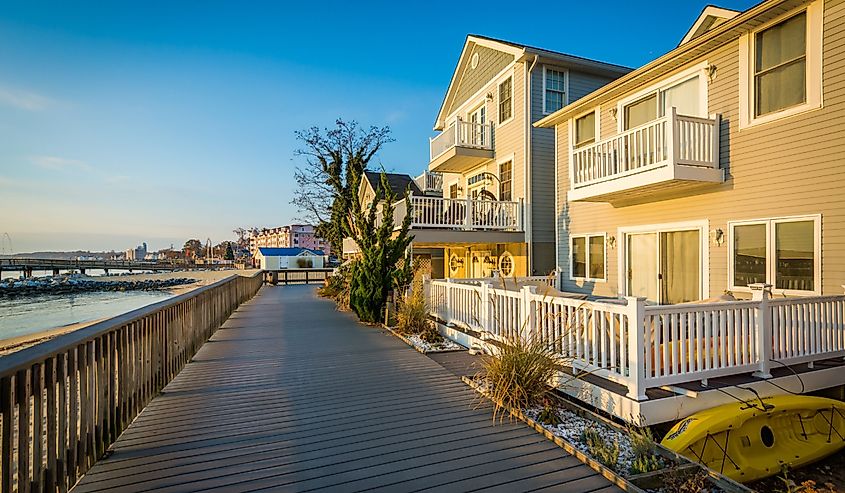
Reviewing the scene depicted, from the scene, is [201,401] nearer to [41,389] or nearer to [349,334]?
[41,389]

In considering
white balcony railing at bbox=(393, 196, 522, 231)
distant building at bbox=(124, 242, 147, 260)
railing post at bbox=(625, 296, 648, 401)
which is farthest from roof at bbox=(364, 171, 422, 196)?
distant building at bbox=(124, 242, 147, 260)

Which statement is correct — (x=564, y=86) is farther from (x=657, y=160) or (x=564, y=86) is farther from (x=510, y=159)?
(x=657, y=160)

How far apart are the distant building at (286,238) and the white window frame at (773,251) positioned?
297 feet

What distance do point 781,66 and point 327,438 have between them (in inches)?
320

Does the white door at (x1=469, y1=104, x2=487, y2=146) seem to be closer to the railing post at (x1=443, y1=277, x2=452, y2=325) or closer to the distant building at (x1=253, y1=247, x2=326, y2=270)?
the railing post at (x1=443, y1=277, x2=452, y2=325)

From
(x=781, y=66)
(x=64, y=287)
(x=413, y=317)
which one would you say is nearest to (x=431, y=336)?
(x=413, y=317)

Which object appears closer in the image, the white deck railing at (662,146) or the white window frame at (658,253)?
the white deck railing at (662,146)

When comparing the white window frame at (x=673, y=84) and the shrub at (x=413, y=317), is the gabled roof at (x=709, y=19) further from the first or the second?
the shrub at (x=413, y=317)

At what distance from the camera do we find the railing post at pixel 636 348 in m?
4.06

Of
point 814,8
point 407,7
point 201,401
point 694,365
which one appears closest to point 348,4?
point 407,7

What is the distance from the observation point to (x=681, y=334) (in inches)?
167

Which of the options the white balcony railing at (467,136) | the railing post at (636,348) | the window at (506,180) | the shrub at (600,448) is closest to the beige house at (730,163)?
the window at (506,180)

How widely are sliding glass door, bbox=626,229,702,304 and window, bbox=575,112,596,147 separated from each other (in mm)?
2772

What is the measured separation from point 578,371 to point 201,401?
4234mm
